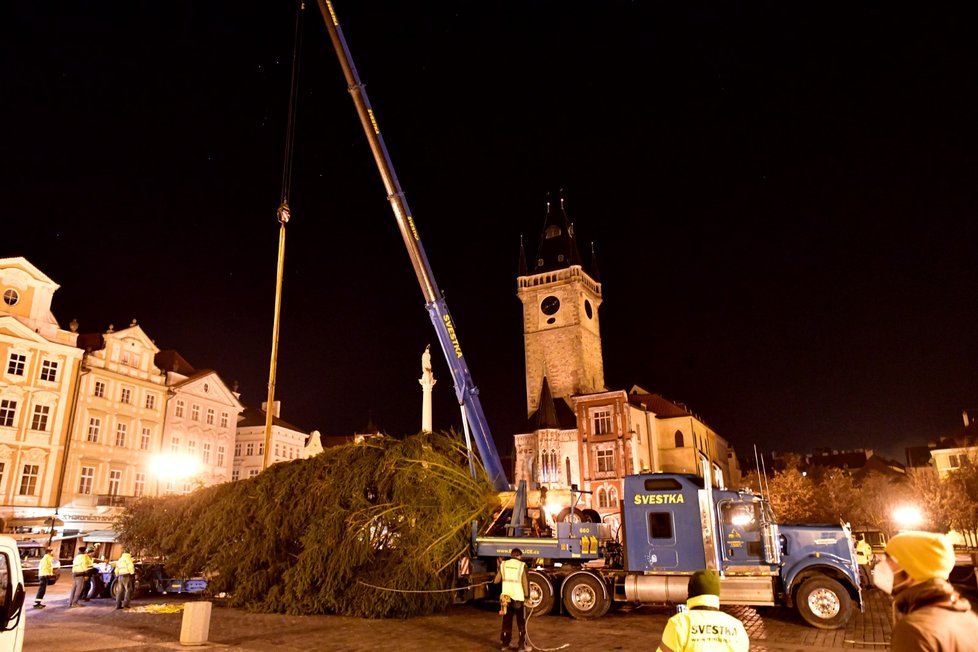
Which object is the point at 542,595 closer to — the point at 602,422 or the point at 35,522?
the point at 35,522

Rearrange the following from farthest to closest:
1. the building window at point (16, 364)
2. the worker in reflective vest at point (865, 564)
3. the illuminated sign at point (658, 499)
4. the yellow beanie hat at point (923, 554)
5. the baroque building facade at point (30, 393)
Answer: the building window at point (16, 364) → the baroque building facade at point (30, 393) → the worker in reflective vest at point (865, 564) → the illuminated sign at point (658, 499) → the yellow beanie hat at point (923, 554)

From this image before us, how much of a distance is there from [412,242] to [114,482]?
2808 centimetres

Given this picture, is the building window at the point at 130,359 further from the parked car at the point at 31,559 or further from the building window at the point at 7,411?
the parked car at the point at 31,559

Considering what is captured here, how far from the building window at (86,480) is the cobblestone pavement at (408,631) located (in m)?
21.7

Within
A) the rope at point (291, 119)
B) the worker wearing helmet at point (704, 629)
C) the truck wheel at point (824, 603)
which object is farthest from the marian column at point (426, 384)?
the worker wearing helmet at point (704, 629)

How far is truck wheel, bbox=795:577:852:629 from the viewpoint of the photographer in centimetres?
1371

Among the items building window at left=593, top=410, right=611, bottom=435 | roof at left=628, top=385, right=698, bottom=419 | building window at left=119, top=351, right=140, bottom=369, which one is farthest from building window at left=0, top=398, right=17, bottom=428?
roof at left=628, top=385, right=698, bottom=419

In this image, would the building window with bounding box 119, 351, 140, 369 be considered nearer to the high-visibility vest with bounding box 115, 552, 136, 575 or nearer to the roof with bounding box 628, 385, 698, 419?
the high-visibility vest with bounding box 115, 552, 136, 575

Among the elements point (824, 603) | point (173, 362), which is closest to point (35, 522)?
point (173, 362)

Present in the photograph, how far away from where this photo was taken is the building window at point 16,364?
110ft

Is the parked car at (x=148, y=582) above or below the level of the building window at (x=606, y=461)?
below

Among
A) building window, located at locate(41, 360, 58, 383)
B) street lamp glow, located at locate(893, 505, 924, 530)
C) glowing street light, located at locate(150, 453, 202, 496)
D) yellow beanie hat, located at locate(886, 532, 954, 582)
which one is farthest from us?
street lamp glow, located at locate(893, 505, 924, 530)

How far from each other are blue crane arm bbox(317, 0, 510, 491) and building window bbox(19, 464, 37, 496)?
25896 mm

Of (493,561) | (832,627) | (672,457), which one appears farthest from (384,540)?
(672,457)
